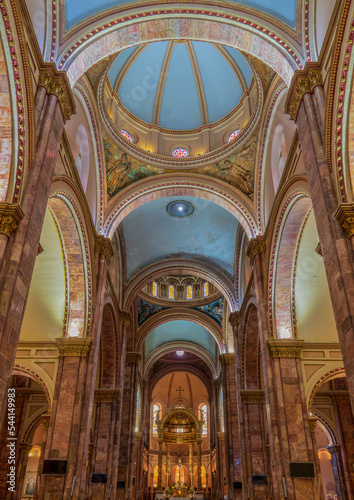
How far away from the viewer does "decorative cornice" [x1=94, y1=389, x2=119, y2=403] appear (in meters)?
17.4

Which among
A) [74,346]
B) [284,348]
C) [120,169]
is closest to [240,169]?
[120,169]

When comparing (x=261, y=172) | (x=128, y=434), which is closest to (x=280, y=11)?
(x=261, y=172)

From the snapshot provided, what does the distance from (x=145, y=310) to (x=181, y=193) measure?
1108cm

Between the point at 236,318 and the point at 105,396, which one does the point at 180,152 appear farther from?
the point at 105,396

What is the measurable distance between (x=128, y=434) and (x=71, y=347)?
392 inches

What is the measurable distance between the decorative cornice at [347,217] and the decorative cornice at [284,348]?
21.4 feet

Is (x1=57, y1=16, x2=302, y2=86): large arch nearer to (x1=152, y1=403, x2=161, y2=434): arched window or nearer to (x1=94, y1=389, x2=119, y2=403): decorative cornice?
(x1=94, y1=389, x2=119, y2=403): decorative cornice

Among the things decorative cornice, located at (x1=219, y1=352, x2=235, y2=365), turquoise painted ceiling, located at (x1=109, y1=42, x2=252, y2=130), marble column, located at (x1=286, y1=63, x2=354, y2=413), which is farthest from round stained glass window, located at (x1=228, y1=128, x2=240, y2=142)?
decorative cornice, located at (x1=219, y1=352, x2=235, y2=365)

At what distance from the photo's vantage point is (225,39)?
10.3m

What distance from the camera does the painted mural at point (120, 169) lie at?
15.1 m

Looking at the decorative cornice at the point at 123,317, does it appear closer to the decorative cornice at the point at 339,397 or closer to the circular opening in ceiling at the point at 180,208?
the circular opening in ceiling at the point at 180,208

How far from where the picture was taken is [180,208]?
1956 cm

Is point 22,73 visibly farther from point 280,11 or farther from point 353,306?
point 353,306

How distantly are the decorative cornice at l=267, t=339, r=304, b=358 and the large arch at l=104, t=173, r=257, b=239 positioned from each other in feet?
13.9
